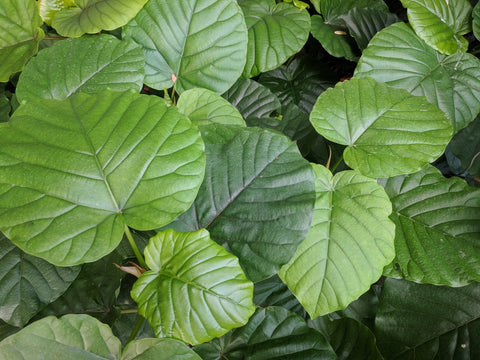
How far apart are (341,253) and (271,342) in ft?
0.77

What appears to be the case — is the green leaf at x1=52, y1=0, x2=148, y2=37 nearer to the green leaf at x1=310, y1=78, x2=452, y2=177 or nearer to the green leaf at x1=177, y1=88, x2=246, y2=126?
the green leaf at x1=177, y1=88, x2=246, y2=126

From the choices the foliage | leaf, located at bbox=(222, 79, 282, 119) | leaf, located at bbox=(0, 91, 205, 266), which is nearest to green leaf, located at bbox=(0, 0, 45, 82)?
the foliage

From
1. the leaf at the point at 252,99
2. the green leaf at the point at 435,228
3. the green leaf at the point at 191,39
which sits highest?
the green leaf at the point at 191,39

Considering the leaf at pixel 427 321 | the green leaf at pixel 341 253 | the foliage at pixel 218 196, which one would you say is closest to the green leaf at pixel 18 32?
the foliage at pixel 218 196

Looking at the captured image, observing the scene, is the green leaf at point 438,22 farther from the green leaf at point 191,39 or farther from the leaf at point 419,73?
the green leaf at point 191,39

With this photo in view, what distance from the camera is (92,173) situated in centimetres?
58

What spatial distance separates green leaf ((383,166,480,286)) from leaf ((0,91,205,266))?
0.51m

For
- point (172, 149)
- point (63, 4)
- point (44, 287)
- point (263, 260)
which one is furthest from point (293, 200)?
point (63, 4)

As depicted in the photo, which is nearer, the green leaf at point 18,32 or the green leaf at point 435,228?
the green leaf at point 435,228

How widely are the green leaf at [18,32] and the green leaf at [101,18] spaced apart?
7cm

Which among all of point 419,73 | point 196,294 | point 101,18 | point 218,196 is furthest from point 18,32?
point 419,73

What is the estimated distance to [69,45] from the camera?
33.0 inches

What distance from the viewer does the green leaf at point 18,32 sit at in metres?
0.89

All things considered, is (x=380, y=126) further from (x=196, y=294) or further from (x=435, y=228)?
Result: (x=196, y=294)
